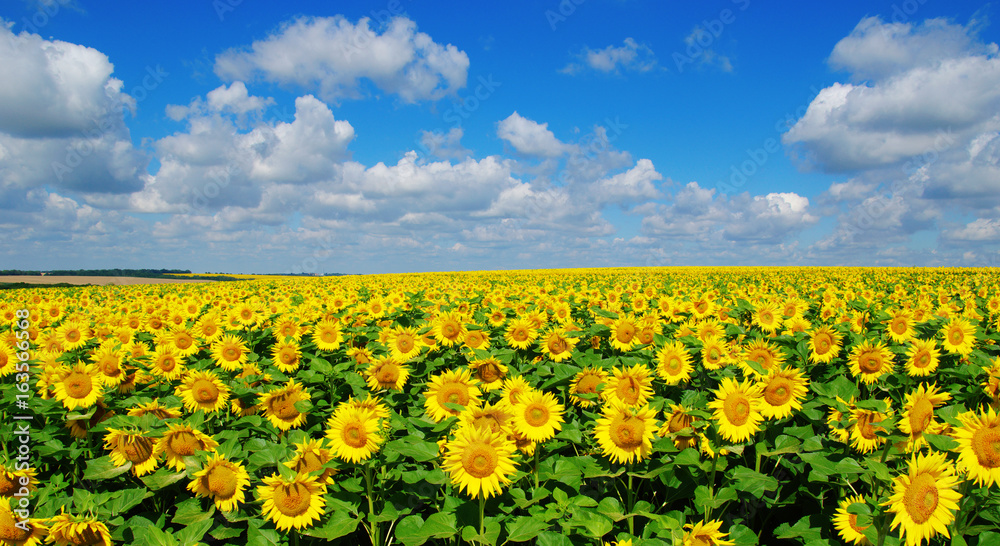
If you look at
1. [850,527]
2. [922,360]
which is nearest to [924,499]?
[850,527]

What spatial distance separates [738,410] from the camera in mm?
3584

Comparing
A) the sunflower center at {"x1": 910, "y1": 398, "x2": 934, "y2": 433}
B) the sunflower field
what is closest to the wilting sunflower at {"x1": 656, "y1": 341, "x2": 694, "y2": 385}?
the sunflower field

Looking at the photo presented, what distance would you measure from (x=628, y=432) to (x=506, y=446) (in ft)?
3.06

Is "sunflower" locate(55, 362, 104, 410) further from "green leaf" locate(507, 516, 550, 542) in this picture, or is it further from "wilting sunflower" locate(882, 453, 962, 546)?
"wilting sunflower" locate(882, 453, 962, 546)

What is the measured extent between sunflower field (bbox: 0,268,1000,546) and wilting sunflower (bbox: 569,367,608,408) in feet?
0.08

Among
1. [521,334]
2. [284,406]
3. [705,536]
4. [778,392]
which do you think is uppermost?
[521,334]

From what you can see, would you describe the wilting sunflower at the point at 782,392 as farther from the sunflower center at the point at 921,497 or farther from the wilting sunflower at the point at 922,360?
the wilting sunflower at the point at 922,360

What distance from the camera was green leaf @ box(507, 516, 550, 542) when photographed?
2851 mm

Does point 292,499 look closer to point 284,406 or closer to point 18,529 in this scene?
point 284,406

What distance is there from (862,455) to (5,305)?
15.4 m

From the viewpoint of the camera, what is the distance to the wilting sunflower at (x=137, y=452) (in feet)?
12.4

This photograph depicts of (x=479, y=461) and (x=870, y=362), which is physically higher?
(x=870, y=362)

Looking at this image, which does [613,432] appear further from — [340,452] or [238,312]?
[238,312]

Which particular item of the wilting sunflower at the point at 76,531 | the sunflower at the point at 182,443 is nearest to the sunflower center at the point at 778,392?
the sunflower at the point at 182,443
